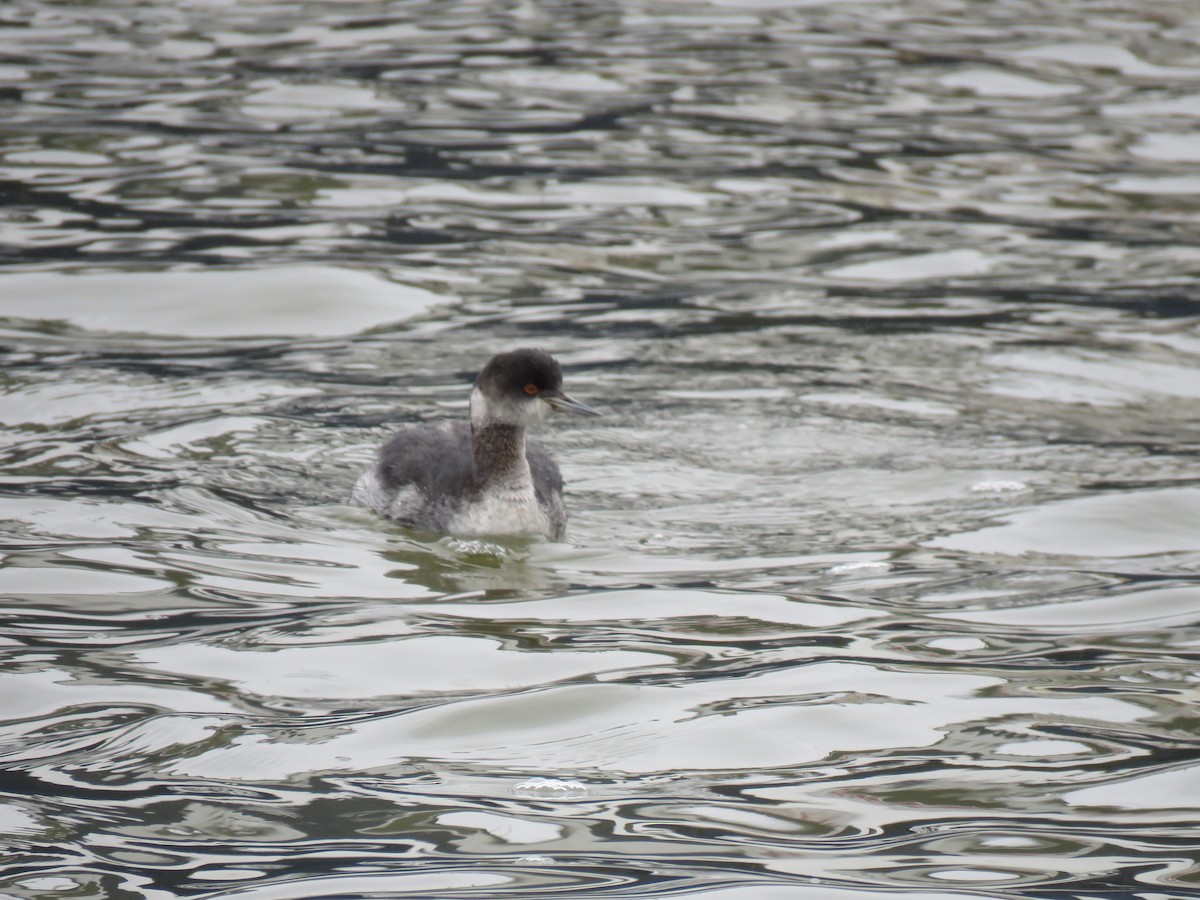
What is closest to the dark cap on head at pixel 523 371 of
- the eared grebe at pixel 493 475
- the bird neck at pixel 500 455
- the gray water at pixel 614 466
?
the eared grebe at pixel 493 475

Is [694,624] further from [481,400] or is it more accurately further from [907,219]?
[907,219]

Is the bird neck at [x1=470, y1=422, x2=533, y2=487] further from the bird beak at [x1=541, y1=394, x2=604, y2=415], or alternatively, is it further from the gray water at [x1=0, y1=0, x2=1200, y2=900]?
the gray water at [x1=0, y1=0, x2=1200, y2=900]

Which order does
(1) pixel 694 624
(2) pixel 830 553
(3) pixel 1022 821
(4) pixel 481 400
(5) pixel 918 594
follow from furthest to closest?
(4) pixel 481 400
(2) pixel 830 553
(5) pixel 918 594
(1) pixel 694 624
(3) pixel 1022 821

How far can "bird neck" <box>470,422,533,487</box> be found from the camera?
929 cm

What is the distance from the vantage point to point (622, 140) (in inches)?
717

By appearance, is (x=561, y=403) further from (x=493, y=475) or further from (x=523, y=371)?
(x=493, y=475)

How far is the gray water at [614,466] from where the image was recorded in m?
5.68

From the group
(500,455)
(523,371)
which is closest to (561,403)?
(523,371)

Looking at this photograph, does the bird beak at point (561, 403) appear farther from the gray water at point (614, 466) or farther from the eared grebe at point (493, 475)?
the gray water at point (614, 466)

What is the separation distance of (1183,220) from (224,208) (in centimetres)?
826

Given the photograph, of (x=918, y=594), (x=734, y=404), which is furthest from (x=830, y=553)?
(x=734, y=404)

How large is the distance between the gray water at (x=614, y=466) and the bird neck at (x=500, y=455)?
1.40 ft

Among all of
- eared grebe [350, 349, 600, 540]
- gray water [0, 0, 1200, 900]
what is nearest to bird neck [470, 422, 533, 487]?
eared grebe [350, 349, 600, 540]

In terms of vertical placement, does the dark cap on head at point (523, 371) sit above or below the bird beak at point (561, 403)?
above
